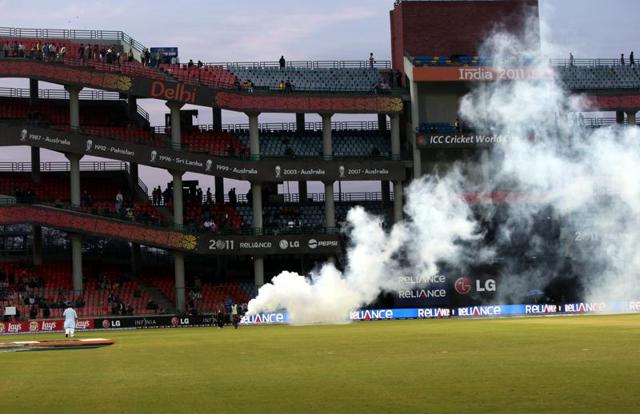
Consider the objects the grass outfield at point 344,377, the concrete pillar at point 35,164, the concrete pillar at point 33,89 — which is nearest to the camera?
the grass outfield at point 344,377

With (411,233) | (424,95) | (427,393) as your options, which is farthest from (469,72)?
(427,393)

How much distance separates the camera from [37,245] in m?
92.1

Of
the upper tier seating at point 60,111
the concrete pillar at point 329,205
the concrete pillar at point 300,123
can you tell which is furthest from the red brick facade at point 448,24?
the upper tier seating at point 60,111

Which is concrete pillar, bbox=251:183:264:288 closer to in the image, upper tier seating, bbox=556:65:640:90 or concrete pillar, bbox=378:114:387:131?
concrete pillar, bbox=378:114:387:131

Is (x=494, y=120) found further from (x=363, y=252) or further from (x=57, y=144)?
(x=57, y=144)

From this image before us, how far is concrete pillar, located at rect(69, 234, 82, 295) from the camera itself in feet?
286

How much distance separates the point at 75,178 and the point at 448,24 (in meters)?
39.4

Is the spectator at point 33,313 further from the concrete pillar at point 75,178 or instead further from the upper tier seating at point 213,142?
the upper tier seating at point 213,142

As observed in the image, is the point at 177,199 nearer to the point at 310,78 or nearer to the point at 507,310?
the point at 310,78

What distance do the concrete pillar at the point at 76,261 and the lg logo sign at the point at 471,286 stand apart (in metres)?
30.8

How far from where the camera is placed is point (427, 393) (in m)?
23.2

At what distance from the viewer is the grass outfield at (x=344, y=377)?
71.3 ft

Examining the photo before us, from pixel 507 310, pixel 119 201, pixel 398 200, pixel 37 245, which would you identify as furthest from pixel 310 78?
pixel 507 310

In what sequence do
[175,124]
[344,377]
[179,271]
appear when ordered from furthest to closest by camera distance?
[175,124] → [179,271] → [344,377]
